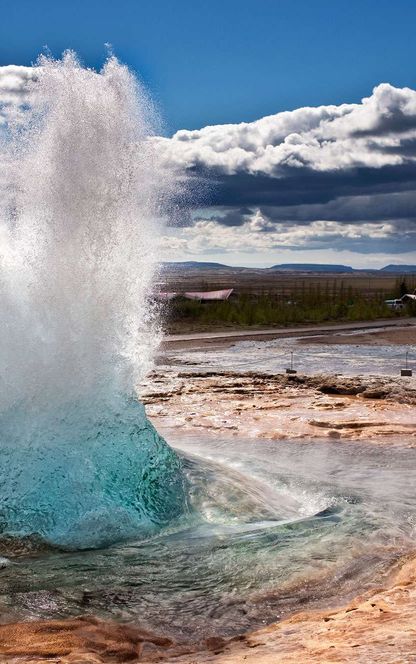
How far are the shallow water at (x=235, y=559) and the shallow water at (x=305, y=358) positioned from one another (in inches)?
348

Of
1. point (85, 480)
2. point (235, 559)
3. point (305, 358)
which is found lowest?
point (235, 559)

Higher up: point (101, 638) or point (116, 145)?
point (116, 145)

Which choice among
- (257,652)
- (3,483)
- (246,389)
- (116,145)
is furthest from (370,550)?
(246,389)

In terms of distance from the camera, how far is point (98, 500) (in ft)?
19.2

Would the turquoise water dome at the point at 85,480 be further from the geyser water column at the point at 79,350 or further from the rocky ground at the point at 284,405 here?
the rocky ground at the point at 284,405

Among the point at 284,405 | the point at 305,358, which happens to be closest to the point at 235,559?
the point at 284,405

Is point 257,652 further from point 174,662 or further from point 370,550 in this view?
point 370,550

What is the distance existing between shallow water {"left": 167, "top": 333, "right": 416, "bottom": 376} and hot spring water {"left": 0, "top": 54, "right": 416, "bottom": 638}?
8.46m

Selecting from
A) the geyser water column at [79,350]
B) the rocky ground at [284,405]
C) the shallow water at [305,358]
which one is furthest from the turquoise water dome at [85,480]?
the shallow water at [305,358]

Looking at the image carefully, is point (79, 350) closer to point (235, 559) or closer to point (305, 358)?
point (235, 559)

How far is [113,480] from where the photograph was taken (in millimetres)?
6090

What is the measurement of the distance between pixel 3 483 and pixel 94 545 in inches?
36.3

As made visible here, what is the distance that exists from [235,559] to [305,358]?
1346cm

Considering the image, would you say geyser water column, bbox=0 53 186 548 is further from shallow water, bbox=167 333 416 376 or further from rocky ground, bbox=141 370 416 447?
shallow water, bbox=167 333 416 376
